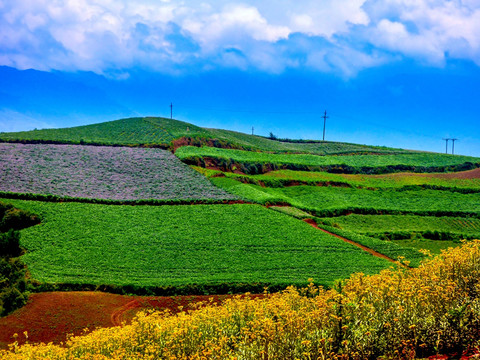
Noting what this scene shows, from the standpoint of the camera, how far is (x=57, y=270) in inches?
1161

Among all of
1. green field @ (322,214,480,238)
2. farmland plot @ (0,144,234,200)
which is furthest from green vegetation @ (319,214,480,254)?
farmland plot @ (0,144,234,200)

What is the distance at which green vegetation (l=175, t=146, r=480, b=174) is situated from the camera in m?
69.1

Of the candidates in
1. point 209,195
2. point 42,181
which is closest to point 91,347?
point 209,195

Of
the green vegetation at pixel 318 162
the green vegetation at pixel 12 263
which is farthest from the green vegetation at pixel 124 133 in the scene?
the green vegetation at pixel 12 263

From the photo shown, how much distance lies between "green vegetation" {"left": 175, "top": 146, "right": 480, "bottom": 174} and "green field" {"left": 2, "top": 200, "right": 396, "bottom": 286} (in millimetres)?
25340

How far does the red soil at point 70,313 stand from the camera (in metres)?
22.9

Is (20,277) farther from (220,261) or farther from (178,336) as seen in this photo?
(178,336)

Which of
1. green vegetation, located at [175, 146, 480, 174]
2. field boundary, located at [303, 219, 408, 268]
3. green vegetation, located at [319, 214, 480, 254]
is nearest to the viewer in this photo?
field boundary, located at [303, 219, 408, 268]

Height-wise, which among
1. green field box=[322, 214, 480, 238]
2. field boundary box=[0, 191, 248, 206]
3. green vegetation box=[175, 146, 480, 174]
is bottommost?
green field box=[322, 214, 480, 238]

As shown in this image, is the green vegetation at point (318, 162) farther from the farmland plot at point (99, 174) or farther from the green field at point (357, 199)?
the green field at point (357, 199)

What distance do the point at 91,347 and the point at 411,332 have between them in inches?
360

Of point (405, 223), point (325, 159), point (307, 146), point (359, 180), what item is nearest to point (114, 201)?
point (405, 223)

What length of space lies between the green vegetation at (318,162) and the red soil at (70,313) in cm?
3868

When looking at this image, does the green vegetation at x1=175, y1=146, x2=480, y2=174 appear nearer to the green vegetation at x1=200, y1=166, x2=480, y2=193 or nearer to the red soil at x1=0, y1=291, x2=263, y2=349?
the green vegetation at x1=200, y1=166, x2=480, y2=193
